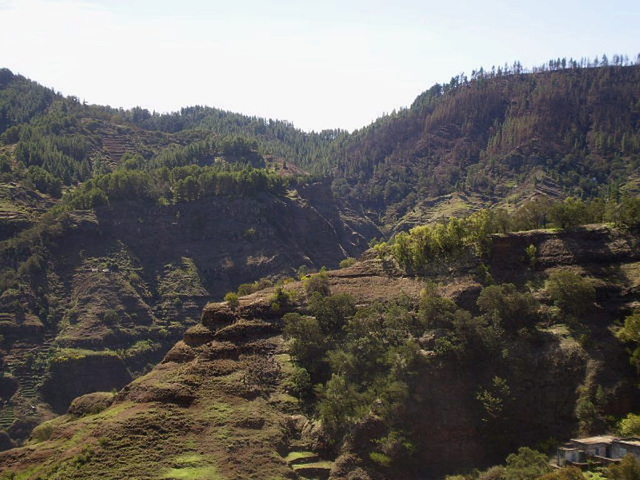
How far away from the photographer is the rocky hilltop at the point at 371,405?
5088 cm

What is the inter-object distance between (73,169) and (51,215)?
46.4 m

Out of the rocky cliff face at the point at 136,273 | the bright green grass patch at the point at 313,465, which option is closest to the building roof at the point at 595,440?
the bright green grass patch at the point at 313,465

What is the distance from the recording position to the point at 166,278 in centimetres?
13175

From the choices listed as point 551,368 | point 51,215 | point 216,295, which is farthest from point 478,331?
point 51,215

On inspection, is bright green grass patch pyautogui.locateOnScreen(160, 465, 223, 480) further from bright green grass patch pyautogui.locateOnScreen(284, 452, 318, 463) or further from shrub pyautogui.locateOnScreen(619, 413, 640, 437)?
shrub pyautogui.locateOnScreen(619, 413, 640, 437)

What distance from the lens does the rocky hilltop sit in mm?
50875

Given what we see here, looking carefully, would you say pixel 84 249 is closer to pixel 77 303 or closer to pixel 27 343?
pixel 77 303

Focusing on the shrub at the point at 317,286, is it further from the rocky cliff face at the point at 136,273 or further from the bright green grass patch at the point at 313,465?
the rocky cliff face at the point at 136,273

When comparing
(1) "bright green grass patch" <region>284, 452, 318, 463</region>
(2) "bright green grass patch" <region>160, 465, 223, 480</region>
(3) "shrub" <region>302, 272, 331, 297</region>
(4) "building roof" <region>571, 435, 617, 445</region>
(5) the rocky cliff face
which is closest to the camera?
(4) "building roof" <region>571, 435, 617, 445</region>

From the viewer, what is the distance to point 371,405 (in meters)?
55.1

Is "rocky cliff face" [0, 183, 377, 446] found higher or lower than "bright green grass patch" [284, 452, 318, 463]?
higher

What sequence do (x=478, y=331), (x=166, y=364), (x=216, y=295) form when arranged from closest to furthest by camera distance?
(x=478, y=331), (x=166, y=364), (x=216, y=295)

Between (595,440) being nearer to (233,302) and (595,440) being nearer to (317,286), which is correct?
(317,286)

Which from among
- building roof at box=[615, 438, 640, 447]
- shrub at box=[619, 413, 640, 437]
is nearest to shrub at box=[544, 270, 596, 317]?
shrub at box=[619, 413, 640, 437]
